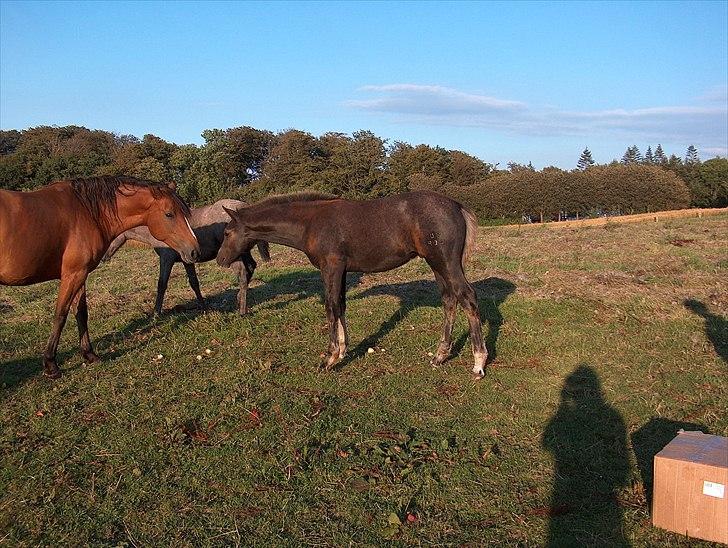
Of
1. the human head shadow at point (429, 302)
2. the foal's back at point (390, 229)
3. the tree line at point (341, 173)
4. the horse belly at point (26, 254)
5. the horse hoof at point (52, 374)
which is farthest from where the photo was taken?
the tree line at point (341, 173)

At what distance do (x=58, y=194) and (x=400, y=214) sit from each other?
4255 millimetres

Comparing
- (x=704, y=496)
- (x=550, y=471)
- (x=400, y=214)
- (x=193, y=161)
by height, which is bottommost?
(x=550, y=471)

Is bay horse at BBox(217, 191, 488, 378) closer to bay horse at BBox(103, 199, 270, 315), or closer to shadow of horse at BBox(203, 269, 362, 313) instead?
bay horse at BBox(103, 199, 270, 315)

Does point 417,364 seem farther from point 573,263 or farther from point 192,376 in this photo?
point 573,263

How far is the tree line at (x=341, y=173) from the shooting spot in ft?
150

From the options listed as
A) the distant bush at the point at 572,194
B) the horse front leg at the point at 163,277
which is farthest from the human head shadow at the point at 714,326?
the distant bush at the point at 572,194

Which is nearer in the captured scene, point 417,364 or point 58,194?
point 58,194

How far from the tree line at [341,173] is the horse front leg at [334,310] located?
3349 centimetres

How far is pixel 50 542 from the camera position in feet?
13.1

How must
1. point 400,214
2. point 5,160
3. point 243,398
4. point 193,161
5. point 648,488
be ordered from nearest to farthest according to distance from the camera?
1. point 648,488
2. point 243,398
3. point 400,214
4. point 5,160
5. point 193,161

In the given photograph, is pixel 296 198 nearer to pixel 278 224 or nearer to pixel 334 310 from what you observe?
pixel 278 224

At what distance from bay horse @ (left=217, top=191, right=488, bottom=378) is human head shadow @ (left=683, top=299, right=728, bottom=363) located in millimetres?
3607

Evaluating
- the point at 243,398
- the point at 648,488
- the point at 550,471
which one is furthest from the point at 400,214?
the point at 648,488

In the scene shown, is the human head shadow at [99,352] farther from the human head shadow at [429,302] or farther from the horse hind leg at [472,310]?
the horse hind leg at [472,310]
